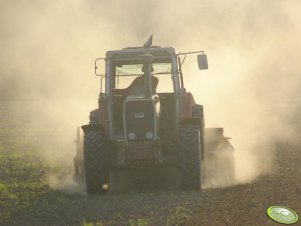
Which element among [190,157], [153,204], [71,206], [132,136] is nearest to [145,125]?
[132,136]

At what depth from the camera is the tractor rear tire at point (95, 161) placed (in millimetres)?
9430

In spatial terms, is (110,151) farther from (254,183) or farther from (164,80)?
(254,183)

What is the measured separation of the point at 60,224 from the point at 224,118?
537 inches

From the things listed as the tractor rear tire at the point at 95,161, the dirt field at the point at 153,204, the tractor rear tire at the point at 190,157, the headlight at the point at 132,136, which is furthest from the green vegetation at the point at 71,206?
the headlight at the point at 132,136

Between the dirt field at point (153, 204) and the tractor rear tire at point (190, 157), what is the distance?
0.24 metres

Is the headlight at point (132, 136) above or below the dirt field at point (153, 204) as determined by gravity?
above

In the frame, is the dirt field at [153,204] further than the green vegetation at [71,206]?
No

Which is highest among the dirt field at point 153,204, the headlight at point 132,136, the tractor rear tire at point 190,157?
the headlight at point 132,136

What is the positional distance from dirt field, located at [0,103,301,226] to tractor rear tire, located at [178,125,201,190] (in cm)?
24

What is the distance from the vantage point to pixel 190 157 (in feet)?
30.7

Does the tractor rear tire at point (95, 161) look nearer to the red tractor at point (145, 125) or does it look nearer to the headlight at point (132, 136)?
the red tractor at point (145, 125)

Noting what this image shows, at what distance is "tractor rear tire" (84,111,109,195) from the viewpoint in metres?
9.43

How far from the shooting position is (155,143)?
948 cm

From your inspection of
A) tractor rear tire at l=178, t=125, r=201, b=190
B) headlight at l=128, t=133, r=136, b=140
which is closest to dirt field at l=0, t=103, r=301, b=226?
tractor rear tire at l=178, t=125, r=201, b=190
